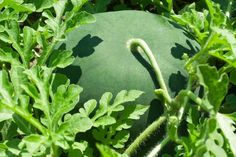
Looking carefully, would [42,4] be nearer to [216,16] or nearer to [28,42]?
A: [28,42]

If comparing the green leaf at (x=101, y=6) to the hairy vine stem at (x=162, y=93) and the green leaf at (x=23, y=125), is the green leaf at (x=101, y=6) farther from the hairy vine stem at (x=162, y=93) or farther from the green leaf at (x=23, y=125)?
the green leaf at (x=23, y=125)

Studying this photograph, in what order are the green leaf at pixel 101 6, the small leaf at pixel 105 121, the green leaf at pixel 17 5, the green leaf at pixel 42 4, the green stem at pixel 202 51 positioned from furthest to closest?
the green leaf at pixel 101 6 → the green leaf at pixel 42 4 → the green leaf at pixel 17 5 → the green stem at pixel 202 51 → the small leaf at pixel 105 121

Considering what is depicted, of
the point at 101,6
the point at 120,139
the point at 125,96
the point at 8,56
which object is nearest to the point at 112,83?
the point at 125,96

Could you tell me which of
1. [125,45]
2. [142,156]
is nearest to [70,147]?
[142,156]

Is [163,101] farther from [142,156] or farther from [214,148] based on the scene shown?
[214,148]

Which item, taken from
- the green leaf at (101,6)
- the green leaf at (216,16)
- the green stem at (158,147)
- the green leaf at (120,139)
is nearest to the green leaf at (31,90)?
the green leaf at (120,139)

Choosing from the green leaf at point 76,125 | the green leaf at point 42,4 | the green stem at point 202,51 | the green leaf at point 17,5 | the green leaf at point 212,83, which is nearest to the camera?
the green leaf at point 212,83

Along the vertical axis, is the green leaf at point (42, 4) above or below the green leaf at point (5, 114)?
above
